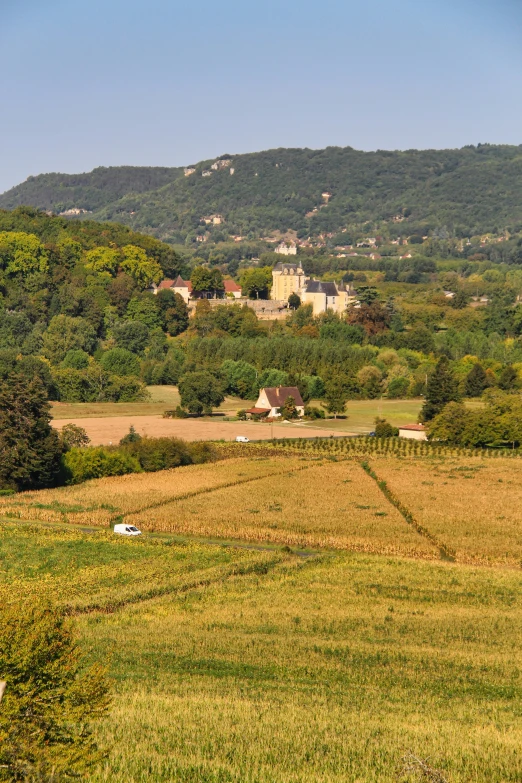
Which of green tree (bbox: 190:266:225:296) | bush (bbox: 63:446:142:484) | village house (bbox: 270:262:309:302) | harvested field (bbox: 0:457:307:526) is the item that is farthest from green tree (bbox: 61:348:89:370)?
village house (bbox: 270:262:309:302)

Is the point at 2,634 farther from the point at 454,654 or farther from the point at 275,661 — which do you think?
the point at 454,654

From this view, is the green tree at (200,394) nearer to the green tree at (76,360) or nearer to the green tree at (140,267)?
the green tree at (76,360)

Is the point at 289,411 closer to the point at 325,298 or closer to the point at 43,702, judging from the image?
the point at 325,298

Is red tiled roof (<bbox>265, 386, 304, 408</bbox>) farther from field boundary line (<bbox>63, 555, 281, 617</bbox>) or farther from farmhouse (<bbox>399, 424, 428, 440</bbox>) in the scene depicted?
field boundary line (<bbox>63, 555, 281, 617</bbox>)

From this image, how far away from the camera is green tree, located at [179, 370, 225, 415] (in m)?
103

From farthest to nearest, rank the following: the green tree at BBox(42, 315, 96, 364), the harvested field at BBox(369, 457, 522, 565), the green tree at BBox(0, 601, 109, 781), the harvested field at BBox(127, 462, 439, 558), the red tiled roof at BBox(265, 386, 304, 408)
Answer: the green tree at BBox(42, 315, 96, 364) → the red tiled roof at BBox(265, 386, 304, 408) → the harvested field at BBox(127, 462, 439, 558) → the harvested field at BBox(369, 457, 522, 565) → the green tree at BBox(0, 601, 109, 781)

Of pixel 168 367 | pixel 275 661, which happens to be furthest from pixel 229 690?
pixel 168 367

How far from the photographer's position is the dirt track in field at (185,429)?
283ft

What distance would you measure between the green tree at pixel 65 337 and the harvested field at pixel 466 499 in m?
67.3

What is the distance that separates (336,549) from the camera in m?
47.3

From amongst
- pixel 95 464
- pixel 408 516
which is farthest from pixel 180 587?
pixel 95 464

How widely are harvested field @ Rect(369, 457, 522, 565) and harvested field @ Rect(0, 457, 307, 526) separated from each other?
26.6ft

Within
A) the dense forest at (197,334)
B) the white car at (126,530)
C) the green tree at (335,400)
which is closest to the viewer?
the white car at (126,530)

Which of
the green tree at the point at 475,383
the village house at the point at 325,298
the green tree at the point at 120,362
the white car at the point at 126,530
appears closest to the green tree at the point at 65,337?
the green tree at the point at 120,362
